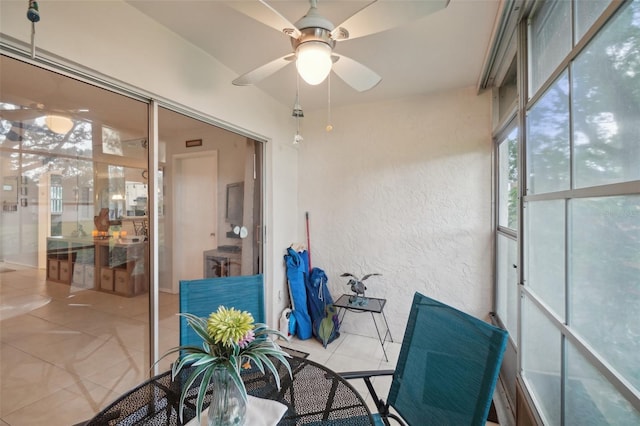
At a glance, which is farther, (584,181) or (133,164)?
(133,164)

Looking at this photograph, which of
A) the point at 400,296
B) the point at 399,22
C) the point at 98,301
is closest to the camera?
the point at 399,22

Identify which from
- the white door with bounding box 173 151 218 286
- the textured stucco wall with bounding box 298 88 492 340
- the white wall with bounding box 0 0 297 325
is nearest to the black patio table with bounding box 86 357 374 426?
the white door with bounding box 173 151 218 286

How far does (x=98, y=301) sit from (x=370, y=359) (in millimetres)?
2316

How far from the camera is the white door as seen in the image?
7.32 ft

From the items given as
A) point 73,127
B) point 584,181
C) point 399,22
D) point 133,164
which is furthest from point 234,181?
point 584,181

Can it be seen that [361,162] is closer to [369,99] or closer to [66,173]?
[369,99]

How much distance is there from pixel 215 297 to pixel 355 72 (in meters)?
1.56

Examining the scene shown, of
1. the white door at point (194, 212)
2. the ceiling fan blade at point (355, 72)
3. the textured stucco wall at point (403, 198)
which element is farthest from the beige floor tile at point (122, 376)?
the ceiling fan blade at point (355, 72)

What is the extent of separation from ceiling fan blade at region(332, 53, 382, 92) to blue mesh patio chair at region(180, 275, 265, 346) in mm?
1370

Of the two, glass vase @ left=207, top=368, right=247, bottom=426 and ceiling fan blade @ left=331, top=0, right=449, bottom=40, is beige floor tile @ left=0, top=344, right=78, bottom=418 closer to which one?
glass vase @ left=207, top=368, right=247, bottom=426

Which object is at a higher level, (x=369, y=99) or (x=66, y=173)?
(x=369, y=99)

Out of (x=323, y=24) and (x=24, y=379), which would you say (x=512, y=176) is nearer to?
(x=323, y=24)

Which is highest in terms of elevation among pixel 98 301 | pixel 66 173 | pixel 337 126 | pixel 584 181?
pixel 337 126

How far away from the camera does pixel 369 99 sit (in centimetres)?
302
